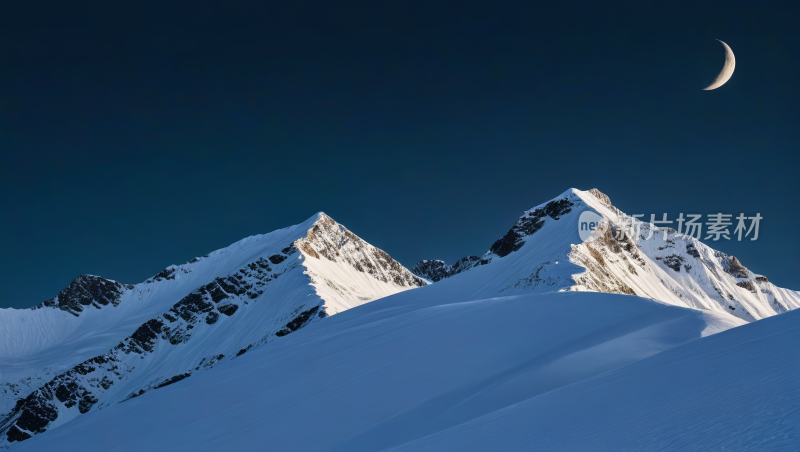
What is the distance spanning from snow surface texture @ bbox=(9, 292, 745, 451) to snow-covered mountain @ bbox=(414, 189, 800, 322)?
142ft

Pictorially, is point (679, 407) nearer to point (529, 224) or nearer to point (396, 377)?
point (396, 377)

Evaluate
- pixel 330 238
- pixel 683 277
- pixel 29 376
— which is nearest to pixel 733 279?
pixel 683 277

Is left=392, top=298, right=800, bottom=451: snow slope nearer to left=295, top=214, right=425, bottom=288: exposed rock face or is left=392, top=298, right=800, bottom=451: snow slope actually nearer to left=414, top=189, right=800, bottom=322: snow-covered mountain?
left=414, top=189, right=800, bottom=322: snow-covered mountain

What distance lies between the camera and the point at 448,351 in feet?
51.3

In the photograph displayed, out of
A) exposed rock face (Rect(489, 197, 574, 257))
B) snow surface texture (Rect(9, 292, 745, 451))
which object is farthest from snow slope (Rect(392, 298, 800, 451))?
exposed rock face (Rect(489, 197, 574, 257))

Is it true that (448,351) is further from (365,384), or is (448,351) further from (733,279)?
(733,279)

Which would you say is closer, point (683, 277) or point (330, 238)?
point (683, 277)

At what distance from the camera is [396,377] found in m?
14.2

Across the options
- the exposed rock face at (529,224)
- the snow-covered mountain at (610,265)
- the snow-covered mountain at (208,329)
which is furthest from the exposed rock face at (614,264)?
the snow-covered mountain at (208,329)

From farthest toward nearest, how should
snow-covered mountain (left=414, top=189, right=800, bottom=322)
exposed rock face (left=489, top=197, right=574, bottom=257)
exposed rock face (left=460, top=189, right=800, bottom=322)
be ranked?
exposed rock face (left=489, top=197, right=574, bottom=257) < exposed rock face (left=460, top=189, right=800, bottom=322) < snow-covered mountain (left=414, top=189, right=800, bottom=322)

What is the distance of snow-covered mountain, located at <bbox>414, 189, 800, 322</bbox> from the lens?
69375 millimetres

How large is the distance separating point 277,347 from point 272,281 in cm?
12953

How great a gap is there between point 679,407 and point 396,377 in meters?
8.45

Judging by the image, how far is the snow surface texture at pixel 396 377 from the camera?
1192cm
